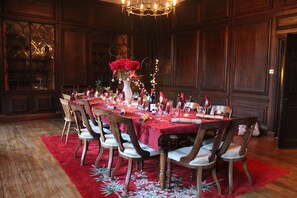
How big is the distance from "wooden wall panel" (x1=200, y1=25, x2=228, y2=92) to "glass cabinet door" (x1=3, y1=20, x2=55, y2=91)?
4122 mm

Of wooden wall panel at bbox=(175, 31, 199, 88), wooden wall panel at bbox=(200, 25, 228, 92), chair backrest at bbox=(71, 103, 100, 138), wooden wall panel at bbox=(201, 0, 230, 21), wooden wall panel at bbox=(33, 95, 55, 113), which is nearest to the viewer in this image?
chair backrest at bbox=(71, 103, 100, 138)

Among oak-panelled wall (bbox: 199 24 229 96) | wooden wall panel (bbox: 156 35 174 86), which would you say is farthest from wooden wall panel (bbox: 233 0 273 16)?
wooden wall panel (bbox: 156 35 174 86)

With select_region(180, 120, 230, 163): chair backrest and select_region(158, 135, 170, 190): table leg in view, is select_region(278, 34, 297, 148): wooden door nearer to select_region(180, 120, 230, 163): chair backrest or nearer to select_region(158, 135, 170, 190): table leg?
select_region(180, 120, 230, 163): chair backrest

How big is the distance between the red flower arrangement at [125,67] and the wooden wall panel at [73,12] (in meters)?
3.90

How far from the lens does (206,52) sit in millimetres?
6535

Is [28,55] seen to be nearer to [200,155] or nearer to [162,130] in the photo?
[162,130]

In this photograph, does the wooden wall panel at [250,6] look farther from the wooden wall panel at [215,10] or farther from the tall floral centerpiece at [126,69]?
the tall floral centerpiece at [126,69]

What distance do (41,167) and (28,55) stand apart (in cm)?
411

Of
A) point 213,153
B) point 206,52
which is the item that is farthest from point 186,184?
point 206,52

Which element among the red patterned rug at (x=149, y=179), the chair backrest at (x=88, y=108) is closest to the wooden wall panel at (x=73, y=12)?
the chair backrest at (x=88, y=108)

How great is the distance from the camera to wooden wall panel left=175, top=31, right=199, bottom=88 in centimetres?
688

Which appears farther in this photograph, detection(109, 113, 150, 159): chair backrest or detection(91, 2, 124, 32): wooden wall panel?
detection(91, 2, 124, 32): wooden wall panel

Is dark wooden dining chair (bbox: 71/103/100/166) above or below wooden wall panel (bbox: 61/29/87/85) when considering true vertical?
below

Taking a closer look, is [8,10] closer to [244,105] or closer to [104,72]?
[104,72]
